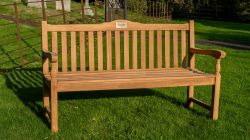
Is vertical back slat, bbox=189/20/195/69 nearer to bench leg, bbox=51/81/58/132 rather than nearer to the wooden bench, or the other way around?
the wooden bench

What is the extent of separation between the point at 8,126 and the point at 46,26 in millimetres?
1296

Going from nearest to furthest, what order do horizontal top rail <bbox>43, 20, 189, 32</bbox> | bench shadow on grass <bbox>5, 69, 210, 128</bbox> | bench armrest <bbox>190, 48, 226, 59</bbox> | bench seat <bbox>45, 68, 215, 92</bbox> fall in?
bench seat <bbox>45, 68, 215, 92</bbox>
bench armrest <bbox>190, 48, 226, 59</bbox>
horizontal top rail <bbox>43, 20, 189, 32</bbox>
bench shadow on grass <bbox>5, 69, 210, 128</bbox>

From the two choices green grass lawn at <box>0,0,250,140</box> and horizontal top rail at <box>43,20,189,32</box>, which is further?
horizontal top rail at <box>43,20,189,32</box>

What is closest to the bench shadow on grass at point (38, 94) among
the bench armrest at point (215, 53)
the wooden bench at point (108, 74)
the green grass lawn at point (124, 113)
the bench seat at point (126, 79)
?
the green grass lawn at point (124, 113)

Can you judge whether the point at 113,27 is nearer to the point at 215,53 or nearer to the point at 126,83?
the point at 126,83

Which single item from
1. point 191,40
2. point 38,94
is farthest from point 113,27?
point 38,94

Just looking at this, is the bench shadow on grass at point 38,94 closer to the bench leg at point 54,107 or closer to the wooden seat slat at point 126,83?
the bench leg at point 54,107

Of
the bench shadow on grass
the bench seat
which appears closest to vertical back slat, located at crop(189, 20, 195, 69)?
the bench seat

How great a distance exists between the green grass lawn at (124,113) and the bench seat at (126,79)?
484 millimetres

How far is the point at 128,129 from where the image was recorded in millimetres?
5039

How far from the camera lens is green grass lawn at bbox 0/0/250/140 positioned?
493 centimetres

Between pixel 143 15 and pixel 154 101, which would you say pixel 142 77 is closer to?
pixel 154 101

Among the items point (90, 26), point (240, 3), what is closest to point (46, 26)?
point (90, 26)

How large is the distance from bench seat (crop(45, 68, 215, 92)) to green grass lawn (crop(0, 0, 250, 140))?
19.1 inches
